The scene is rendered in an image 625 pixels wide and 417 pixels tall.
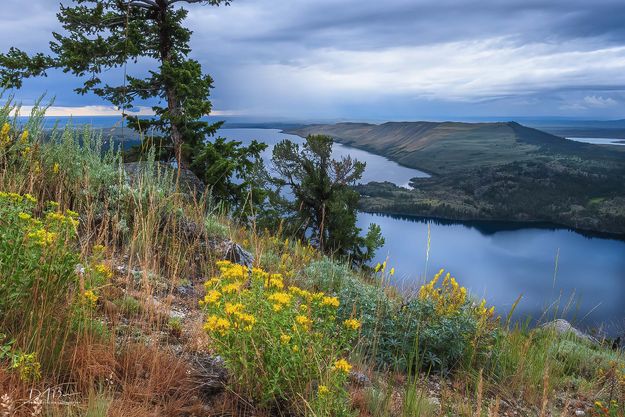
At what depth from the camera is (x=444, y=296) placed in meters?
4.40

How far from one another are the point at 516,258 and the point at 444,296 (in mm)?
79166

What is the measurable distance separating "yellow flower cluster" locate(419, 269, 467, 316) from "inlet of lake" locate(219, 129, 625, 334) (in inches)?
1658

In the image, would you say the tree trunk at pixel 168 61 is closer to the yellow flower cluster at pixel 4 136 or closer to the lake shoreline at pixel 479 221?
the yellow flower cluster at pixel 4 136

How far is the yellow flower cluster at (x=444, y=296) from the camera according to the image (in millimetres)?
4262

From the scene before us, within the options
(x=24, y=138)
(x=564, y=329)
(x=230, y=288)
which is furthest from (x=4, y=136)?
(x=564, y=329)

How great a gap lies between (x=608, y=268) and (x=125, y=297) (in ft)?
274

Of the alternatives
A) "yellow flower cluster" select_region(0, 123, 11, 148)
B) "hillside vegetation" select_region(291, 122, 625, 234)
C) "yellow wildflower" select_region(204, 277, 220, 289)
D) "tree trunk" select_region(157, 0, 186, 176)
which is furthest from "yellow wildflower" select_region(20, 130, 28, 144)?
"hillside vegetation" select_region(291, 122, 625, 234)

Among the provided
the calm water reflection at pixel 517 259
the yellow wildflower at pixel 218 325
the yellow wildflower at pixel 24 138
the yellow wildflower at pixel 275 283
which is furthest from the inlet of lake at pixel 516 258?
the yellow wildflower at pixel 218 325

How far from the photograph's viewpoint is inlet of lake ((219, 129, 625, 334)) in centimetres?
5762

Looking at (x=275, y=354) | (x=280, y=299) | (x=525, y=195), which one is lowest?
(x=525, y=195)

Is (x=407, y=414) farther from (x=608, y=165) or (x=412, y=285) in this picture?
(x=608, y=165)

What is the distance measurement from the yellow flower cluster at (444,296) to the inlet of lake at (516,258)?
4211cm

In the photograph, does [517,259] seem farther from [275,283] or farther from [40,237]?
[40,237]

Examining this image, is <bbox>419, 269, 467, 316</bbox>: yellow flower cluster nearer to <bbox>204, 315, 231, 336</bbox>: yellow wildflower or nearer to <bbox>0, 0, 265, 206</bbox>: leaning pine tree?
<bbox>204, 315, 231, 336</bbox>: yellow wildflower
